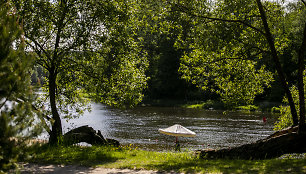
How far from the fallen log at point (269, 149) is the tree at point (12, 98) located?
315 inches

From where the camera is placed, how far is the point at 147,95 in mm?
74938

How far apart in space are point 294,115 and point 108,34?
8.40 meters

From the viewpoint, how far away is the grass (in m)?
9.03

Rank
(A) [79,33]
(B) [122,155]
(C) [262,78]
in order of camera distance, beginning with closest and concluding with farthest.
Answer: (B) [122,155], (A) [79,33], (C) [262,78]

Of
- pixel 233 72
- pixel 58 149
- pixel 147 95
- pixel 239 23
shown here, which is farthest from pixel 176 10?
pixel 147 95

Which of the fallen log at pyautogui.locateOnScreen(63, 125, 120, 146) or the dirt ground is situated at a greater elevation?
the fallen log at pyautogui.locateOnScreen(63, 125, 120, 146)

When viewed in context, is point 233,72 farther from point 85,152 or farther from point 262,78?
point 85,152

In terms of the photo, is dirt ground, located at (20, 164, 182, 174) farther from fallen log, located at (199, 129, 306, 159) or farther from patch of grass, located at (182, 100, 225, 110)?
patch of grass, located at (182, 100, 225, 110)

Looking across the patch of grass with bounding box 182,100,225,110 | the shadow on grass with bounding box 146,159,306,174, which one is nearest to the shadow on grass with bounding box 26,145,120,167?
the shadow on grass with bounding box 146,159,306,174

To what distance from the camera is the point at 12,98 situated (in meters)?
5.92

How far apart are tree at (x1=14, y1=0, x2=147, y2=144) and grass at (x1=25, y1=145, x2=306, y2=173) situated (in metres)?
2.31

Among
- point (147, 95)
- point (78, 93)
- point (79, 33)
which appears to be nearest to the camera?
point (79, 33)

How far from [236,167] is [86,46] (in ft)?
26.4

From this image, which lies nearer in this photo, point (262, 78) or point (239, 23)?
point (239, 23)
